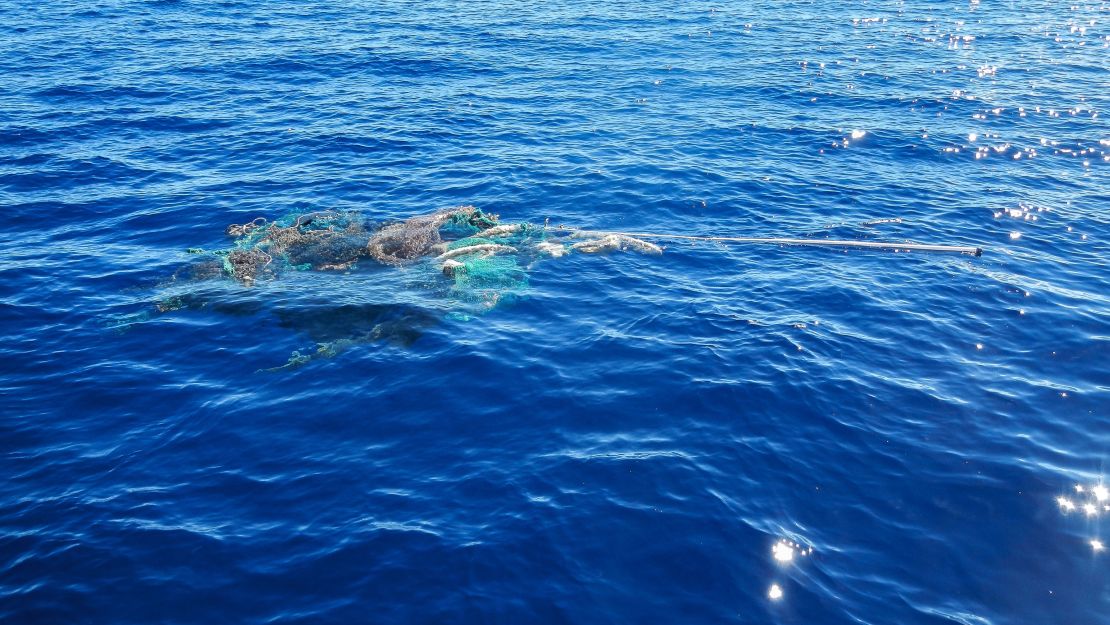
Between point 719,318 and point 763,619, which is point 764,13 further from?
point 763,619

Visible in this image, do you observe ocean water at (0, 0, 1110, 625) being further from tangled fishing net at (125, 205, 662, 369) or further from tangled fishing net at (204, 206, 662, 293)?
tangled fishing net at (204, 206, 662, 293)

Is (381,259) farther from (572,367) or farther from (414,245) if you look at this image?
(572,367)

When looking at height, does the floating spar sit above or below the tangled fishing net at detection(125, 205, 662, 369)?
above

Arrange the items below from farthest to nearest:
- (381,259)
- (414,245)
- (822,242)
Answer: (822,242)
(414,245)
(381,259)

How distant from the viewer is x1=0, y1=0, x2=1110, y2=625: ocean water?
11969 mm

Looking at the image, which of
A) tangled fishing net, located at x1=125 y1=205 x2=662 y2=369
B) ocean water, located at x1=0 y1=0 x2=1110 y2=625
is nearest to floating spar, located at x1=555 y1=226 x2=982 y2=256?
ocean water, located at x1=0 y1=0 x2=1110 y2=625

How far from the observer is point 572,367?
17.0 m

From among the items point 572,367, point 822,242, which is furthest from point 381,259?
point 822,242

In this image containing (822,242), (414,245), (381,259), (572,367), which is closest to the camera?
(572,367)

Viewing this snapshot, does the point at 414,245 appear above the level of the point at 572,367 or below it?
above

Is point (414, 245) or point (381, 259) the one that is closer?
point (381, 259)

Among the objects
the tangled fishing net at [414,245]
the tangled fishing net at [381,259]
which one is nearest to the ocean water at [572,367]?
the tangled fishing net at [381,259]

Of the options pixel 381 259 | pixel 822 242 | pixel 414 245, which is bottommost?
pixel 381 259

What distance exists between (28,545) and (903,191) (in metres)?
24.4
